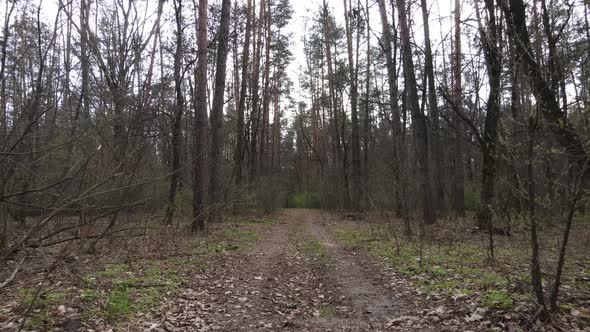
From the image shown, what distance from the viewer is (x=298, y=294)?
5.85 m

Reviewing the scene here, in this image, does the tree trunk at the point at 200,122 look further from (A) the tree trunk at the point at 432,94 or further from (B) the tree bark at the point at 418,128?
(A) the tree trunk at the point at 432,94

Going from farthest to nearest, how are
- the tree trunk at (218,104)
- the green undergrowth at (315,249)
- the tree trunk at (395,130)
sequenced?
1. the tree trunk at (218,104)
2. the tree trunk at (395,130)
3. the green undergrowth at (315,249)

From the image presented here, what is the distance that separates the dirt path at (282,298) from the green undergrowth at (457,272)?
59 centimetres

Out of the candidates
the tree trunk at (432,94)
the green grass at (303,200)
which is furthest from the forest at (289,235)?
the green grass at (303,200)

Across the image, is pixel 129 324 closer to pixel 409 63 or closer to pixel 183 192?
pixel 183 192

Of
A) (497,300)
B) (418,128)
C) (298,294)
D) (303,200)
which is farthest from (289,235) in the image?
(303,200)

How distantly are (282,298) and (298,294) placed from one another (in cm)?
31

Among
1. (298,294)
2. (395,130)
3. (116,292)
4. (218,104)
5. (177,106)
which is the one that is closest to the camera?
(116,292)

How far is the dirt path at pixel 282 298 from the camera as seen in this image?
4551 millimetres

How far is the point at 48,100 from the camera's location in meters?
7.33

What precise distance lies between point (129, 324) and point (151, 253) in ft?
13.8

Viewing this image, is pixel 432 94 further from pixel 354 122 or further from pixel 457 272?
pixel 457 272

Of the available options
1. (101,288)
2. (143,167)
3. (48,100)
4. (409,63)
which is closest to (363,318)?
(101,288)

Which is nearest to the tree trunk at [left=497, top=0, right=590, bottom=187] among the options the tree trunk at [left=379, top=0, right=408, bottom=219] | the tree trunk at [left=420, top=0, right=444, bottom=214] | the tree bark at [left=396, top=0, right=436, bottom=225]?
the tree trunk at [left=379, top=0, right=408, bottom=219]
